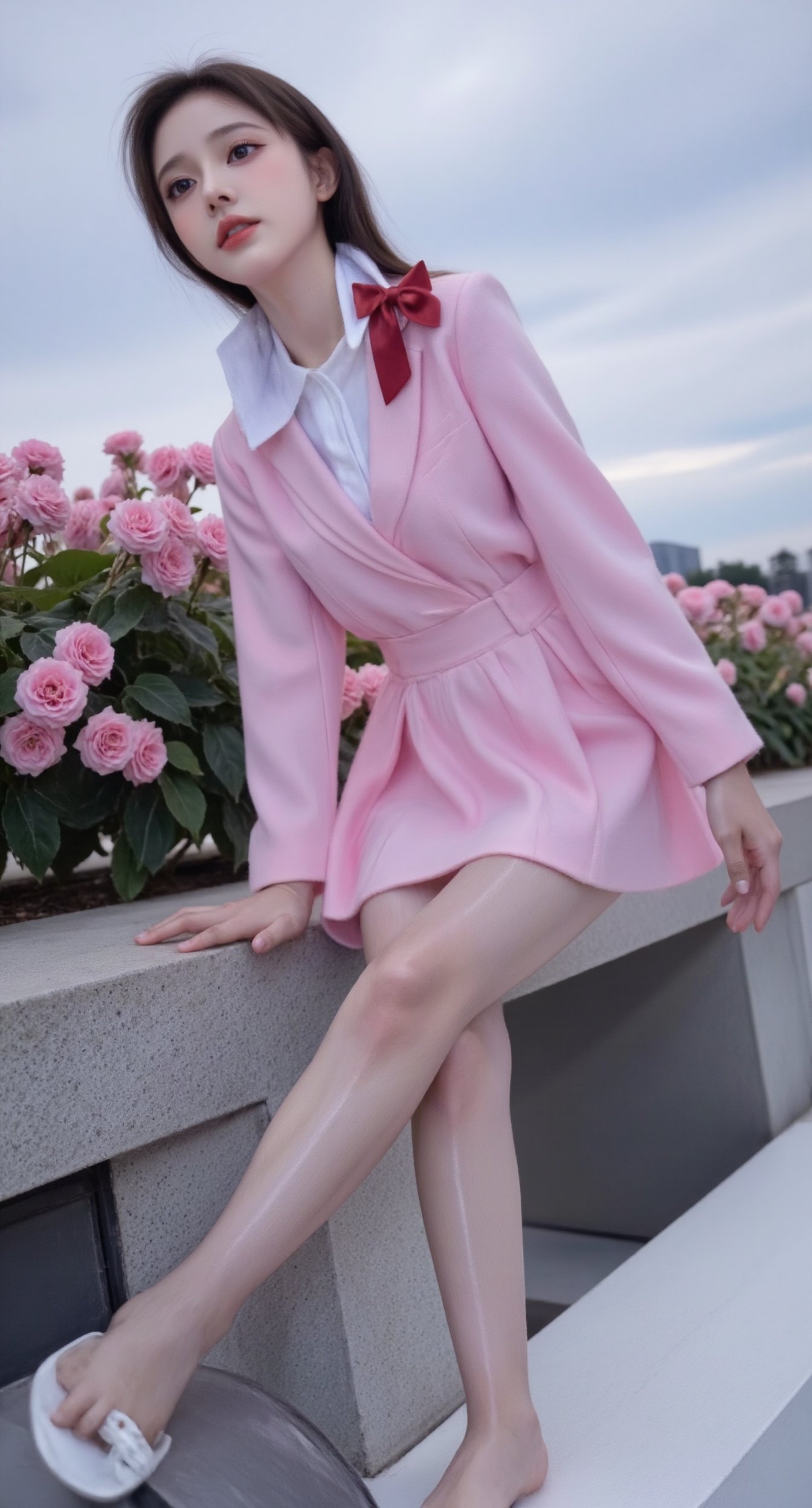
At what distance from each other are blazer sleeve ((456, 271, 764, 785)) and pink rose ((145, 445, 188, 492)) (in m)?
0.77

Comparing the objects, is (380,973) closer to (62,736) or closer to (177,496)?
(62,736)

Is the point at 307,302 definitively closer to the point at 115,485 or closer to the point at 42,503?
the point at 42,503

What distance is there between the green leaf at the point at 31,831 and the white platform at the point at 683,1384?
2.87 feet

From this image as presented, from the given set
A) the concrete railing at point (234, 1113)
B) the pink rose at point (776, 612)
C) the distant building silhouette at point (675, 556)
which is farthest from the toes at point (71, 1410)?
the distant building silhouette at point (675, 556)

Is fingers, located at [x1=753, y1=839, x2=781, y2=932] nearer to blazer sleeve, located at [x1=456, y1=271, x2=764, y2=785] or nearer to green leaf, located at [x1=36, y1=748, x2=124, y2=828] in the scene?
blazer sleeve, located at [x1=456, y1=271, x2=764, y2=785]

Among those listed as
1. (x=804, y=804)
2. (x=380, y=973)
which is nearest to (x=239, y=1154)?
(x=380, y=973)

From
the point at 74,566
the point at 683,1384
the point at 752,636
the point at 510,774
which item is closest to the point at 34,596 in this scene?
the point at 74,566

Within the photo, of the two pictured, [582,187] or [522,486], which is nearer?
A: [522,486]

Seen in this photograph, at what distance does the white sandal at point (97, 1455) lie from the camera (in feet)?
3.16

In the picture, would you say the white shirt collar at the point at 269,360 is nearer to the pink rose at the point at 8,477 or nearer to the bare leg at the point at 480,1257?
the pink rose at the point at 8,477

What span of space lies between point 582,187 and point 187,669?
2.42 metres

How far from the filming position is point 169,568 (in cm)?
184

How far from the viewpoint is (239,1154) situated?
1438mm

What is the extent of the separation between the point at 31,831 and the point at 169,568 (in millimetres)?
424
